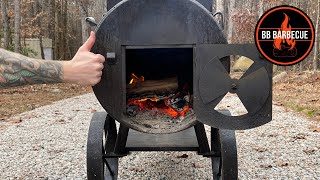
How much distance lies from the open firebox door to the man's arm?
667 mm

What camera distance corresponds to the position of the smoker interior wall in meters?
3.51

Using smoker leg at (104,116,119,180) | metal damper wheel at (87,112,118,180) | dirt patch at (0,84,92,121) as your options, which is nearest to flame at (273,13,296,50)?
metal damper wheel at (87,112,118,180)

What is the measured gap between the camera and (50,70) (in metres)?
2.33

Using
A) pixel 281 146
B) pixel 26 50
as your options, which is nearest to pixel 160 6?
pixel 281 146

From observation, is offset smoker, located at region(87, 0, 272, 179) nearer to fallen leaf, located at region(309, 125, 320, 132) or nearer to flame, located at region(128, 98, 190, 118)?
flame, located at region(128, 98, 190, 118)

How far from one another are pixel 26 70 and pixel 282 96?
32.4ft

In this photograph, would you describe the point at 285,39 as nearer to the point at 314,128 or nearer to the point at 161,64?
the point at 161,64

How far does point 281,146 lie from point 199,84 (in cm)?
356

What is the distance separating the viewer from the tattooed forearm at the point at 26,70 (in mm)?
2328

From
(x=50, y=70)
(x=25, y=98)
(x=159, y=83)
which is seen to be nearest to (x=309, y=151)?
(x=159, y=83)

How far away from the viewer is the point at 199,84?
253 cm

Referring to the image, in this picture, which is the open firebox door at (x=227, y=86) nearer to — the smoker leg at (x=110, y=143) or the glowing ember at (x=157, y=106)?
the glowing ember at (x=157, y=106)

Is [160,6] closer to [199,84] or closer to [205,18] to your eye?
[205,18]

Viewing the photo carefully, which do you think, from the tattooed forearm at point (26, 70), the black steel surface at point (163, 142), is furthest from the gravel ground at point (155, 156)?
the tattooed forearm at point (26, 70)
